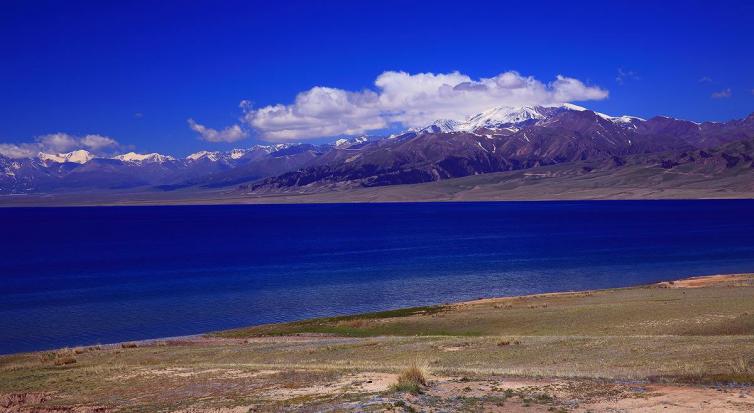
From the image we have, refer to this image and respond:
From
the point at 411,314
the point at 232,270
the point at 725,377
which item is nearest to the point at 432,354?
the point at 725,377

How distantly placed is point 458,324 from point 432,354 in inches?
638

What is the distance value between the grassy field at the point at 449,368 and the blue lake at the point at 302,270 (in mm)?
15695

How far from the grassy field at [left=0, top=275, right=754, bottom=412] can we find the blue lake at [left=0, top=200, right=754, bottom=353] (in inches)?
618

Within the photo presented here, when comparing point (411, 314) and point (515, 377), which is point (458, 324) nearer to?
point (411, 314)

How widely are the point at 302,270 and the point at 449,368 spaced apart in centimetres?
7246

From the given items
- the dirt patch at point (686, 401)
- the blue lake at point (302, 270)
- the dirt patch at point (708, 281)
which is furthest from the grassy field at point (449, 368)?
the dirt patch at point (708, 281)

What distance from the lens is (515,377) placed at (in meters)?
22.8

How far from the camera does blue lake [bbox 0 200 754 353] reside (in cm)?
6384

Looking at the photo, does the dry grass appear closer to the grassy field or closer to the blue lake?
the grassy field

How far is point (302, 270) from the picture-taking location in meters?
97.4

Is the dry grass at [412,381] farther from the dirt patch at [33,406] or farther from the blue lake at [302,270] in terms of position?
the blue lake at [302,270]

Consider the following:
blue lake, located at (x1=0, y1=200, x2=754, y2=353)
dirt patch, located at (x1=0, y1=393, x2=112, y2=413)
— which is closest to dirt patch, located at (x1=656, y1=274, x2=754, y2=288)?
blue lake, located at (x1=0, y1=200, x2=754, y2=353)

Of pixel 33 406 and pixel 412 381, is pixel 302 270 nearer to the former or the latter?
pixel 33 406

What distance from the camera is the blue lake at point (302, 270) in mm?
63844
